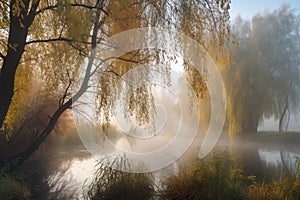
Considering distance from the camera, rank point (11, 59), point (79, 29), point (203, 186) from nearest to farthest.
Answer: point (79, 29) < point (11, 59) < point (203, 186)

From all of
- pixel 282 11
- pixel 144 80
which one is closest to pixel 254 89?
pixel 282 11

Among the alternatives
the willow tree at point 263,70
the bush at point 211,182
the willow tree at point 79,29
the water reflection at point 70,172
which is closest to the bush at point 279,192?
the bush at point 211,182

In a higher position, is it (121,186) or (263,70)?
(263,70)

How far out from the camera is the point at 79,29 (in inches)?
175

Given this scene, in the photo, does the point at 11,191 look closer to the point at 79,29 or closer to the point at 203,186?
the point at 79,29

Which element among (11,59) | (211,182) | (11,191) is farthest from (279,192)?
(11,59)

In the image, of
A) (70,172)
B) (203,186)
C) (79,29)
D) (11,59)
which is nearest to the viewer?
(79,29)

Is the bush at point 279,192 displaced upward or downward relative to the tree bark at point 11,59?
downward

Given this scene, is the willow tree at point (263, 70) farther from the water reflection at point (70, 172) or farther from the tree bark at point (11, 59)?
the tree bark at point (11, 59)

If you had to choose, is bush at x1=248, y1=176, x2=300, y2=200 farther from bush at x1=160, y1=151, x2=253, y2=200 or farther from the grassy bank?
bush at x1=160, y1=151, x2=253, y2=200

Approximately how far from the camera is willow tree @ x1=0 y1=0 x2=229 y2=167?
15.3 ft

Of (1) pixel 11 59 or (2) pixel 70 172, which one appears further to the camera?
(2) pixel 70 172

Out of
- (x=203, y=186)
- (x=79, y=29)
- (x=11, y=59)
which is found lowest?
(x=203, y=186)

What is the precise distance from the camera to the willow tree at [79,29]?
15.3 feet
